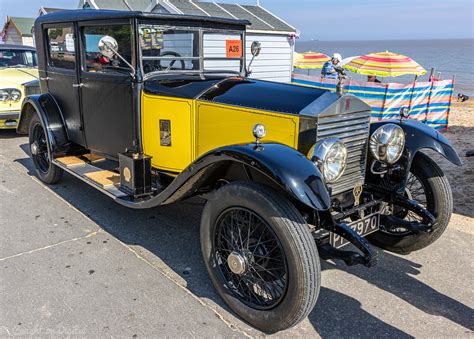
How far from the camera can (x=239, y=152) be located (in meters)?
2.50

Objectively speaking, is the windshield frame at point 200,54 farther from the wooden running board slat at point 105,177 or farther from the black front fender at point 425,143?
the black front fender at point 425,143

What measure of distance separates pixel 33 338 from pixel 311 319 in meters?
1.72

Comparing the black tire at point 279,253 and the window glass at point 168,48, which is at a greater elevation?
the window glass at point 168,48

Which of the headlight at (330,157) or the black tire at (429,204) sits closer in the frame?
the headlight at (330,157)

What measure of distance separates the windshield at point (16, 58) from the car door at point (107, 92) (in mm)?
5789

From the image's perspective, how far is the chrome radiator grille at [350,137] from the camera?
2823mm

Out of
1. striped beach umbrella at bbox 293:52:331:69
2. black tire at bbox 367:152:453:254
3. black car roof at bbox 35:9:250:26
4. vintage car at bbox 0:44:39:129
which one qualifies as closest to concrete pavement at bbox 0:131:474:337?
black tire at bbox 367:152:453:254

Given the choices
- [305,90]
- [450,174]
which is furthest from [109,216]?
[450,174]

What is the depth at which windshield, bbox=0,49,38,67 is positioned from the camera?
879cm

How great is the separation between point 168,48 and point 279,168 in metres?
1.96

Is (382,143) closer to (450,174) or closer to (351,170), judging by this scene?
(351,170)

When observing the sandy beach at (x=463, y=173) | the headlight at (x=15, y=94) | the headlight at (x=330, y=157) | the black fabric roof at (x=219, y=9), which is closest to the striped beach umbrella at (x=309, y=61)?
the black fabric roof at (x=219, y=9)

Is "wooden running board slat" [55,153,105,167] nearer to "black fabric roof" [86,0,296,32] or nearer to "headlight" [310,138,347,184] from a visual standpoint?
"headlight" [310,138,347,184]

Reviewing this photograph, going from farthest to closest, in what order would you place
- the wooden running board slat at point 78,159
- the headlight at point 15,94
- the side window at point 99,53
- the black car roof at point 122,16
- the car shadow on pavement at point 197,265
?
the headlight at point 15,94 < the wooden running board slat at point 78,159 < the side window at point 99,53 < the black car roof at point 122,16 < the car shadow on pavement at point 197,265
